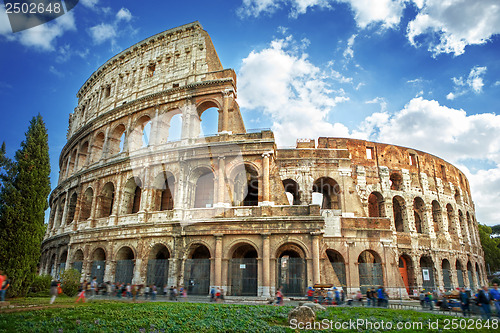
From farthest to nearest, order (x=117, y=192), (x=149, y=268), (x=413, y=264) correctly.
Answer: (x=413, y=264) → (x=117, y=192) → (x=149, y=268)

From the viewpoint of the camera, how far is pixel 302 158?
22.2m

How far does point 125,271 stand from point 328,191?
13898mm

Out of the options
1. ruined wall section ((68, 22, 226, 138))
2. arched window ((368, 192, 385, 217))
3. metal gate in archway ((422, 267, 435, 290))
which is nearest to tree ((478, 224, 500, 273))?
metal gate in archway ((422, 267, 435, 290))

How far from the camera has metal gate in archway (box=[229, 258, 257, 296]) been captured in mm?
17219

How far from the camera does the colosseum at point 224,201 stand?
17750 millimetres

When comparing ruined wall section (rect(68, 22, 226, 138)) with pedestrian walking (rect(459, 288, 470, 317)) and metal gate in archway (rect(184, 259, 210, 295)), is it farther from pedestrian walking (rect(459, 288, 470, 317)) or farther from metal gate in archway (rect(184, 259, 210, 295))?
pedestrian walking (rect(459, 288, 470, 317))

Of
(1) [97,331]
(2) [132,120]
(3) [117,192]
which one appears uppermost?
(2) [132,120]

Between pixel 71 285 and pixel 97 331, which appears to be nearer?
pixel 97 331

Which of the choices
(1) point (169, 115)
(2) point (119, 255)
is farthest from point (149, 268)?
(1) point (169, 115)

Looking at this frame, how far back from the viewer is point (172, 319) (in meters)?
9.64

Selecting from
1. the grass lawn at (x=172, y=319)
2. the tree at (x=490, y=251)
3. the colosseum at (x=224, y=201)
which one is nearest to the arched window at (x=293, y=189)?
the colosseum at (x=224, y=201)

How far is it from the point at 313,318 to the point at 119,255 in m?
14.5

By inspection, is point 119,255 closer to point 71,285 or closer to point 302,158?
point 71,285

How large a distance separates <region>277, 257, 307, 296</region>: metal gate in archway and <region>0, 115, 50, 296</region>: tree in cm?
1226
